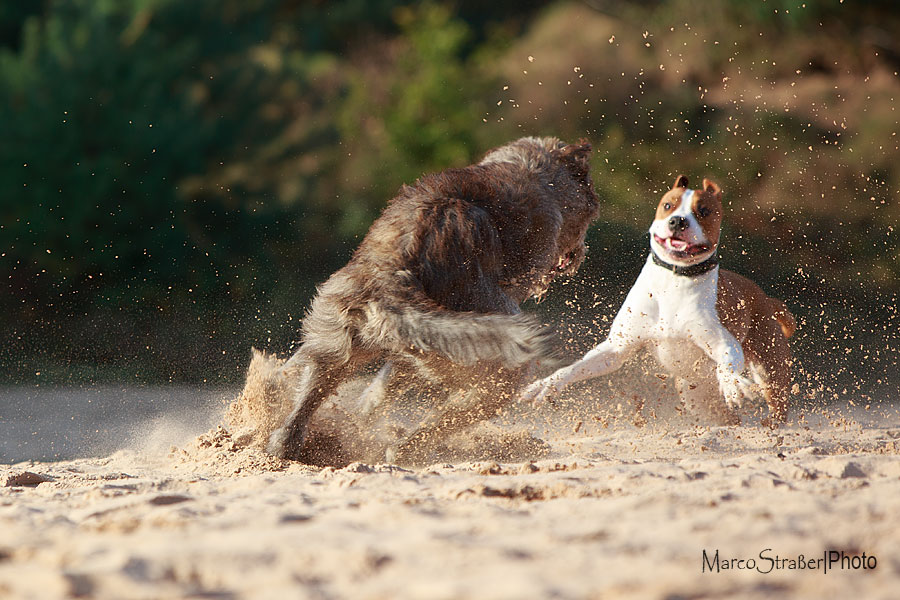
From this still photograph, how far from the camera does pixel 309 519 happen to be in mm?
2889

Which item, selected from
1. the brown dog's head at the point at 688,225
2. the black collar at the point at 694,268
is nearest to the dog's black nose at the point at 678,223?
the brown dog's head at the point at 688,225

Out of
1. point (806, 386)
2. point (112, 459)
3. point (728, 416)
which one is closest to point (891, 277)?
point (806, 386)

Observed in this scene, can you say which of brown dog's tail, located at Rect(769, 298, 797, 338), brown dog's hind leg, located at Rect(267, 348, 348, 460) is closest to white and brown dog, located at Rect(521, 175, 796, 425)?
brown dog's tail, located at Rect(769, 298, 797, 338)

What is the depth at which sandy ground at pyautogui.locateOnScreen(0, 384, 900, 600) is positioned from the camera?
2268mm

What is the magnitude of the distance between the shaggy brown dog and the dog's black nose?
29.7 inches

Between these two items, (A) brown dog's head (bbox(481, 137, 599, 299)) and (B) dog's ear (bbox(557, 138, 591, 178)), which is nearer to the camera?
(A) brown dog's head (bbox(481, 137, 599, 299))

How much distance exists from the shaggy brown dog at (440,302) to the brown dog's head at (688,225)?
0.76m

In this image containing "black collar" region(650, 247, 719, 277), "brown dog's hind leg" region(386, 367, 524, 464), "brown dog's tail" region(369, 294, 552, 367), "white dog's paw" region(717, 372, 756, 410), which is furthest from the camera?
"black collar" region(650, 247, 719, 277)

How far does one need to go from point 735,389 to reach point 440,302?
1.89 m

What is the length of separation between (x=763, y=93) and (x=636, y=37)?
294cm

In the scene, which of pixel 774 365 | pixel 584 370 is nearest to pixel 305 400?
pixel 584 370

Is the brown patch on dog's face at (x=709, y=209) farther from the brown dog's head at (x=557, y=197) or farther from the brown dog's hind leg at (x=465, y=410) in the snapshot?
the brown dog's hind leg at (x=465, y=410)

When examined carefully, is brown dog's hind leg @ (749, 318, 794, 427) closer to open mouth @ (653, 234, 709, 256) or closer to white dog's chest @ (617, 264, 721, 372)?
white dog's chest @ (617, 264, 721, 372)

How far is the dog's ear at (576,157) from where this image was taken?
19.3 feet
